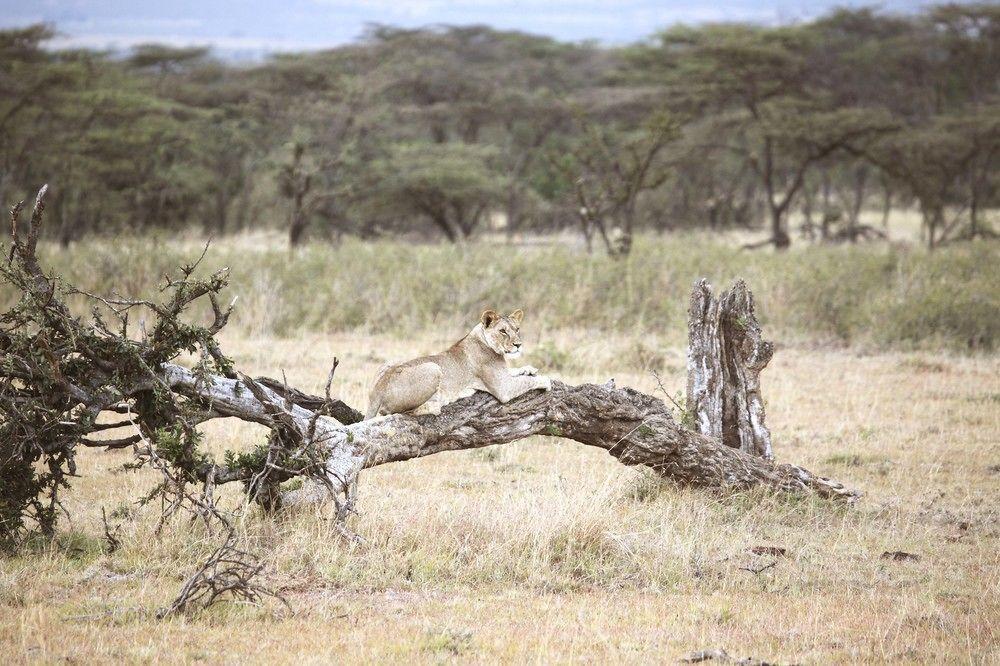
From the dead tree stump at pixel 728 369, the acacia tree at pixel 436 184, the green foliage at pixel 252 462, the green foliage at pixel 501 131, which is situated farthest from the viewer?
the acacia tree at pixel 436 184

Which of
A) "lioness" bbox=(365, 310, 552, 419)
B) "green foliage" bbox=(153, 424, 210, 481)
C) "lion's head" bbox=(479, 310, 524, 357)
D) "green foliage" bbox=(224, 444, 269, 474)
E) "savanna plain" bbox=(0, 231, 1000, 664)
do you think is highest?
"lion's head" bbox=(479, 310, 524, 357)

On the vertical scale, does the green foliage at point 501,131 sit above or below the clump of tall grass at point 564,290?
above

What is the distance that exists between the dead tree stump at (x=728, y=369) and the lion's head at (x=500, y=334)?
1913 mm

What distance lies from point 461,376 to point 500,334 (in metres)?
0.37

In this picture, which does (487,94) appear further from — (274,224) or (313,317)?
(313,317)

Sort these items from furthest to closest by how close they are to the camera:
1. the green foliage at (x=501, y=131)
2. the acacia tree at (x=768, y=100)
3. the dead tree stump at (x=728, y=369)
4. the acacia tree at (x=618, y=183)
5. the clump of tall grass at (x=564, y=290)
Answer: the green foliage at (x=501, y=131) → the acacia tree at (x=768, y=100) → the acacia tree at (x=618, y=183) → the clump of tall grass at (x=564, y=290) → the dead tree stump at (x=728, y=369)

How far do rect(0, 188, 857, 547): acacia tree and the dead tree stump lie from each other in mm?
660

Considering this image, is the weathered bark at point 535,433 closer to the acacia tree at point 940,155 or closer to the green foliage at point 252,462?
the green foliage at point 252,462

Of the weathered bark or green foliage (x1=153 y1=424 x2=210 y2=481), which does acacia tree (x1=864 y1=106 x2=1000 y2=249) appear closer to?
the weathered bark

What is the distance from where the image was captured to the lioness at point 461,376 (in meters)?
6.79

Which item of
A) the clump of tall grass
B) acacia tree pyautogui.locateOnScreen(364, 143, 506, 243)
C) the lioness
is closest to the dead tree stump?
the lioness

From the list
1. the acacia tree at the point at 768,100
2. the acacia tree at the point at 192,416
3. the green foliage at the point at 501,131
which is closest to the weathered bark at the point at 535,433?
the acacia tree at the point at 192,416

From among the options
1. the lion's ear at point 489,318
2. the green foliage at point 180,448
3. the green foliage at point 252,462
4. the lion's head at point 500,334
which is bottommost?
the green foliage at point 252,462

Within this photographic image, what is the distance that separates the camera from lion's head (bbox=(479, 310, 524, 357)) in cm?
696
